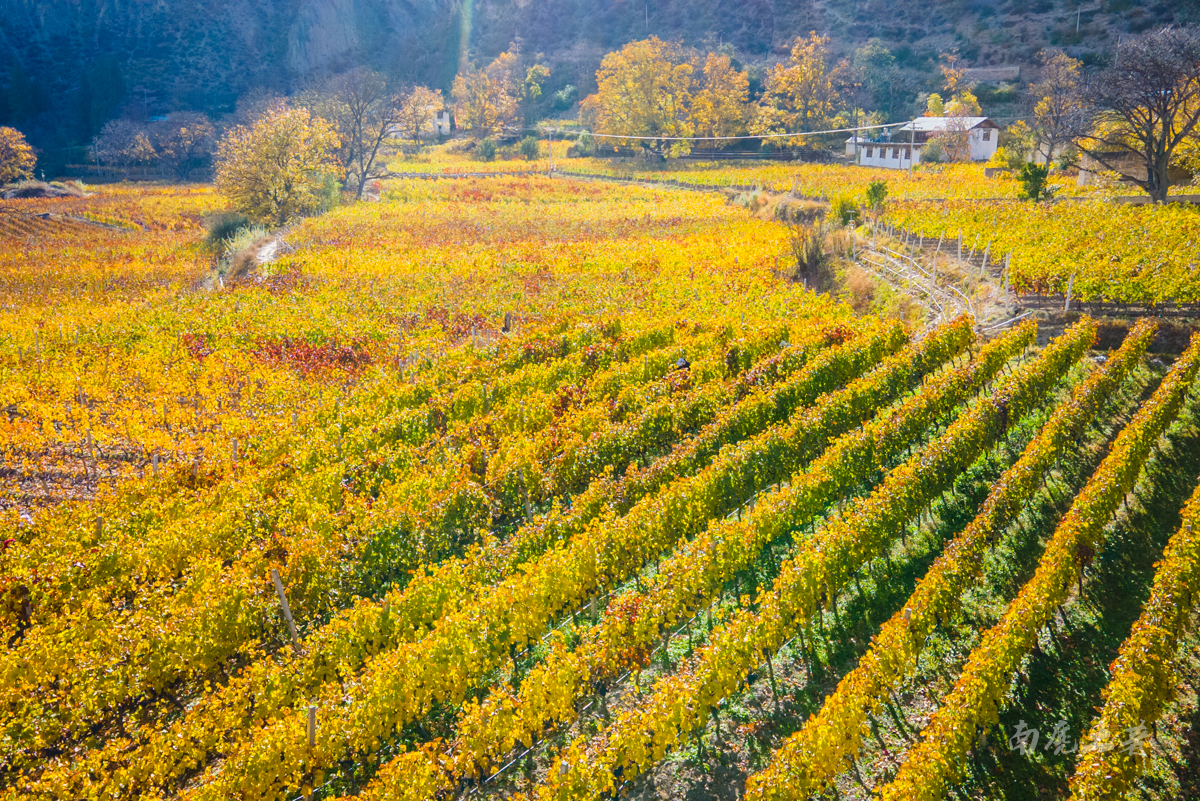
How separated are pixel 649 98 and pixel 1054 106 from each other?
39.8 meters

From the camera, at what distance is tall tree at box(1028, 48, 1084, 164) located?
47.9m

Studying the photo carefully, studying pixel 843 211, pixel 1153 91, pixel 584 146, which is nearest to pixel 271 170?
pixel 843 211

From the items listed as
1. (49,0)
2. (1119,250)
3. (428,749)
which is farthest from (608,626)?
(49,0)

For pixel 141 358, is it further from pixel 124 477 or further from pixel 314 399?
pixel 124 477

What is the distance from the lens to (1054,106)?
175 ft

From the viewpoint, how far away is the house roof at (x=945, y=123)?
62.6 m

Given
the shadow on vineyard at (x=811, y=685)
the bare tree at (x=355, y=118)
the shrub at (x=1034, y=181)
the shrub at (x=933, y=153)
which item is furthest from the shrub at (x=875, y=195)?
the bare tree at (x=355, y=118)

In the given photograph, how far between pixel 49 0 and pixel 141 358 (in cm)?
11825

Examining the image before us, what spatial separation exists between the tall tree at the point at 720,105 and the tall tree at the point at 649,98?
175cm

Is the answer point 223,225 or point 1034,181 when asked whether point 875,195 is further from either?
point 223,225

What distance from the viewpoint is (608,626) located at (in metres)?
8.75

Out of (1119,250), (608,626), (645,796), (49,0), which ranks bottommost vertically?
(645,796)

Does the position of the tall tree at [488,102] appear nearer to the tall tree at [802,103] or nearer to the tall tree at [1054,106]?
the tall tree at [802,103]

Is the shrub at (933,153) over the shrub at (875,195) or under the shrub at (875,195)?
over
